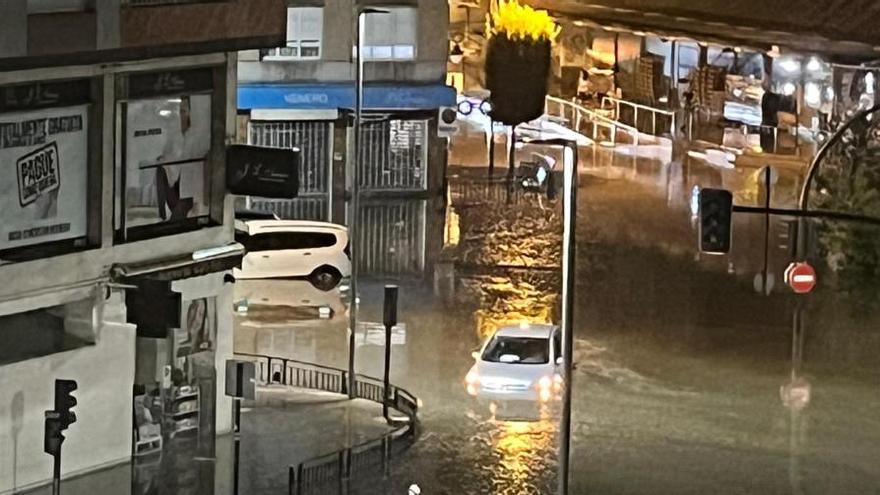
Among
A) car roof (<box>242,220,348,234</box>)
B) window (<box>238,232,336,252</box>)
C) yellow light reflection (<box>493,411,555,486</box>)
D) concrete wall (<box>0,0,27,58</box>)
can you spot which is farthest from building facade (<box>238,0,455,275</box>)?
concrete wall (<box>0,0,27,58</box>)

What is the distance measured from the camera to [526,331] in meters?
11.4

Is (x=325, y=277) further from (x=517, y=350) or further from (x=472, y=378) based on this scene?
(x=472, y=378)

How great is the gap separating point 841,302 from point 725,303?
2.49 feet

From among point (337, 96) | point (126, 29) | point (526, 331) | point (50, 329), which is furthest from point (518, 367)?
point (337, 96)

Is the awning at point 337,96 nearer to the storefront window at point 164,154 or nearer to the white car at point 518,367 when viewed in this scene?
the white car at point 518,367

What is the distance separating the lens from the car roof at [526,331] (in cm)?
1127

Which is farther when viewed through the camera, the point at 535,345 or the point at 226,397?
the point at 535,345

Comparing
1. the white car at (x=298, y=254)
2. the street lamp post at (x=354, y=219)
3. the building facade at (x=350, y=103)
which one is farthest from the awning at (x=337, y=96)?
the white car at (x=298, y=254)

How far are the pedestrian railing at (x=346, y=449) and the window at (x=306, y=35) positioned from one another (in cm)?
683

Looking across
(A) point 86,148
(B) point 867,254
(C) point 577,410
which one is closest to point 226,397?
(A) point 86,148

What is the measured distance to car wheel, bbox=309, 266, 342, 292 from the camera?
13914 millimetres

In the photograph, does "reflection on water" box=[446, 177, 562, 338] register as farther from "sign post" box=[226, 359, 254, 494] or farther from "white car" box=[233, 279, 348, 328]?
"sign post" box=[226, 359, 254, 494]

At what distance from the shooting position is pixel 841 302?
43.5ft

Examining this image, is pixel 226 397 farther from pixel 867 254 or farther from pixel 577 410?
pixel 867 254
